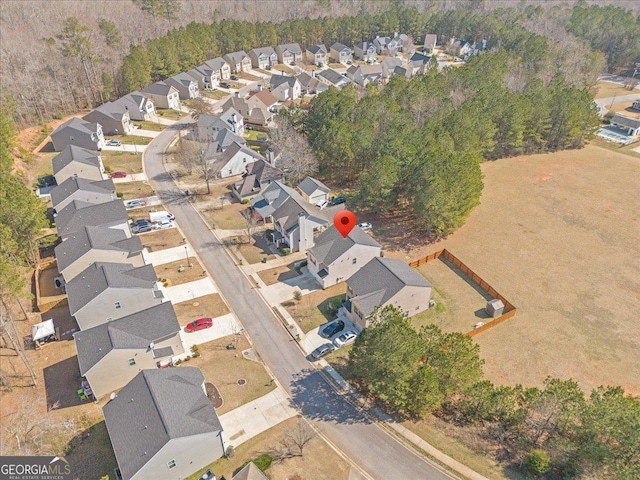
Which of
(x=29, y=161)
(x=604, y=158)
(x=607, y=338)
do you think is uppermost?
(x=29, y=161)

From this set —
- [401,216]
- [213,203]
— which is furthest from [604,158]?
[213,203]

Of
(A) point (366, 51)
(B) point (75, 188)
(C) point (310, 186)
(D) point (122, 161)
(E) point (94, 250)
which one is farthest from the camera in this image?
(A) point (366, 51)

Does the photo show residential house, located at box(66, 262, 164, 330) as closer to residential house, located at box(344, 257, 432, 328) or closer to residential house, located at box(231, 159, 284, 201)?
residential house, located at box(344, 257, 432, 328)

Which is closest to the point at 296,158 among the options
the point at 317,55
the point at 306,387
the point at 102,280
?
the point at 102,280

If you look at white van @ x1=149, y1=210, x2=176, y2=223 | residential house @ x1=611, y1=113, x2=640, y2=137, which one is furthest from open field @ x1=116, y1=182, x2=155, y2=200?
residential house @ x1=611, y1=113, x2=640, y2=137

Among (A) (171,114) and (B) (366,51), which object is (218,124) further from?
(B) (366,51)

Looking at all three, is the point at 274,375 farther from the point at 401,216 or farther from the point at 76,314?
the point at 401,216
